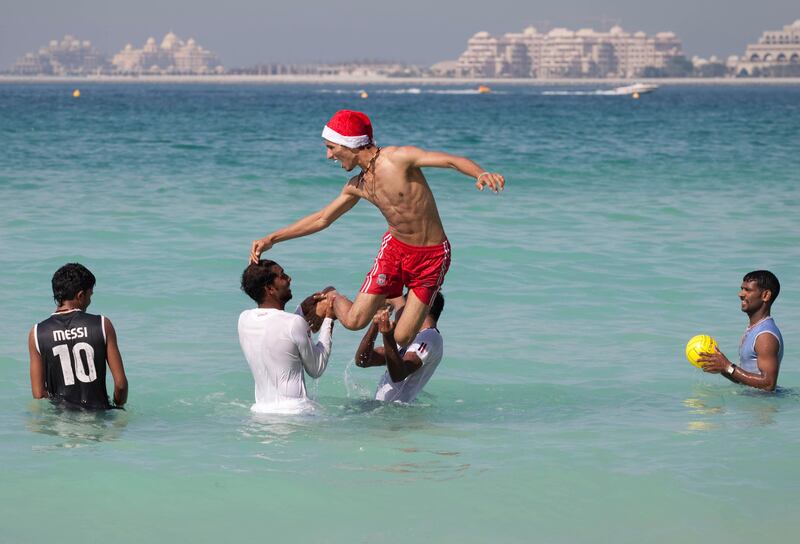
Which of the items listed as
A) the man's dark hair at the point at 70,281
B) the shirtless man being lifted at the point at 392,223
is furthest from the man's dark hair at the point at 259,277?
the man's dark hair at the point at 70,281

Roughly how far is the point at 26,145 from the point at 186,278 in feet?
68.5

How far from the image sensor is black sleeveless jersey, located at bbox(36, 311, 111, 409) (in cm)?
638

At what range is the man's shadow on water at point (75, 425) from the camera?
6558 millimetres

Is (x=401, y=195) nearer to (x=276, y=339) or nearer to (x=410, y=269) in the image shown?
(x=410, y=269)

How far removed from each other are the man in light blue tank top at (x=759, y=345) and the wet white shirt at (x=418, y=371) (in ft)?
6.16

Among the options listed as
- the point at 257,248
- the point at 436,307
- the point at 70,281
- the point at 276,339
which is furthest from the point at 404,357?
the point at 70,281

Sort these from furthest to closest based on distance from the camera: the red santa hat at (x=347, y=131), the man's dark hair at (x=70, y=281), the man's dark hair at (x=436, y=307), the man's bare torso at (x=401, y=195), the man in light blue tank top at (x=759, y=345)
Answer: the man in light blue tank top at (x=759, y=345), the man's dark hair at (x=436, y=307), the man's bare torso at (x=401, y=195), the red santa hat at (x=347, y=131), the man's dark hair at (x=70, y=281)

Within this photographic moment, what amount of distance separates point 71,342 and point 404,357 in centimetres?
202

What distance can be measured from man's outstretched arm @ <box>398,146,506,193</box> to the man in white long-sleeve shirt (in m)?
1.09

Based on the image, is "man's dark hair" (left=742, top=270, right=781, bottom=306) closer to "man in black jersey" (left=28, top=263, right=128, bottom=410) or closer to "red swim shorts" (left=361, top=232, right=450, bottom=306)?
"red swim shorts" (left=361, top=232, right=450, bottom=306)

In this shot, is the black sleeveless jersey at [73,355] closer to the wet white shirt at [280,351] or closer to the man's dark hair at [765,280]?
the wet white shirt at [280,351]

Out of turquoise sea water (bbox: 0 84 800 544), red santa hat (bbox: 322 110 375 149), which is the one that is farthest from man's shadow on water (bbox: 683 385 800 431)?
red santa hat (bbox: 322 110 375 149)

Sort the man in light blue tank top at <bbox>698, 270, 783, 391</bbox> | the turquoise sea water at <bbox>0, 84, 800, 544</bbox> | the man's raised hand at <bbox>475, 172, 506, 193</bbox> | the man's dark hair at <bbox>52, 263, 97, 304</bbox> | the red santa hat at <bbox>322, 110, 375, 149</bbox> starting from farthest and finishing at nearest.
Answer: the man in light blue tank top at <bbox>698, 270, 783, 391</bbox>, the red santa hat at <bbox>322, 110, 375, 149</bbox>, the man's dark hair at <bbox>52, 263, 97, 304</bbox>, the man's raised hand at <bbox>475, 172, 506, 193</bbox>, the turquoise sea water at <bbox>0, 84, 800, 544</bbox>

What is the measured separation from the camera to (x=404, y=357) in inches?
278
